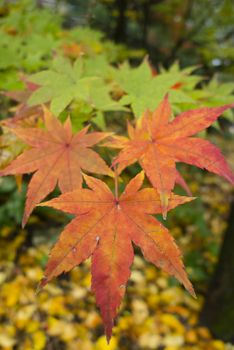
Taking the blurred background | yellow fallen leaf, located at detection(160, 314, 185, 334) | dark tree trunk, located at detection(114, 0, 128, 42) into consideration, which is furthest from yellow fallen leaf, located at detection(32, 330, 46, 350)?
dark tree trunk, located at detection(114, 0, 128, 42)

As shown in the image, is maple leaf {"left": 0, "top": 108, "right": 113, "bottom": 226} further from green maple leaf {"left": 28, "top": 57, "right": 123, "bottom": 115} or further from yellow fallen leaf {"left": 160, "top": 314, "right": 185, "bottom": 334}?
yellow fallen leaf {"left": 160, "top": 314, "right": 185, "bottom": 334}

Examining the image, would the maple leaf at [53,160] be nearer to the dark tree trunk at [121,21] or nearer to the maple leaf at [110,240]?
the maple leaf at [110,240]

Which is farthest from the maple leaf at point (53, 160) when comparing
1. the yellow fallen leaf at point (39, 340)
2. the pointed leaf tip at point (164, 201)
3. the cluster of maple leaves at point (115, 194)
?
the yellow fallen leaf at point (39, 340)

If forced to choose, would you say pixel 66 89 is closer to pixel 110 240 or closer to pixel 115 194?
pixel 115 194

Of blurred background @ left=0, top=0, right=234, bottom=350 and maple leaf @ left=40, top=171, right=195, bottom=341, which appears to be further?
blurred background @ left=0, top=0, right=234, bottom=350

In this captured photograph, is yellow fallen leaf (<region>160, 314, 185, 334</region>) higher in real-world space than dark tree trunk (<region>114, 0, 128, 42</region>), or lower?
lower

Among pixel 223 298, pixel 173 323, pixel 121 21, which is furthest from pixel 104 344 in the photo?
pixel 121 21
